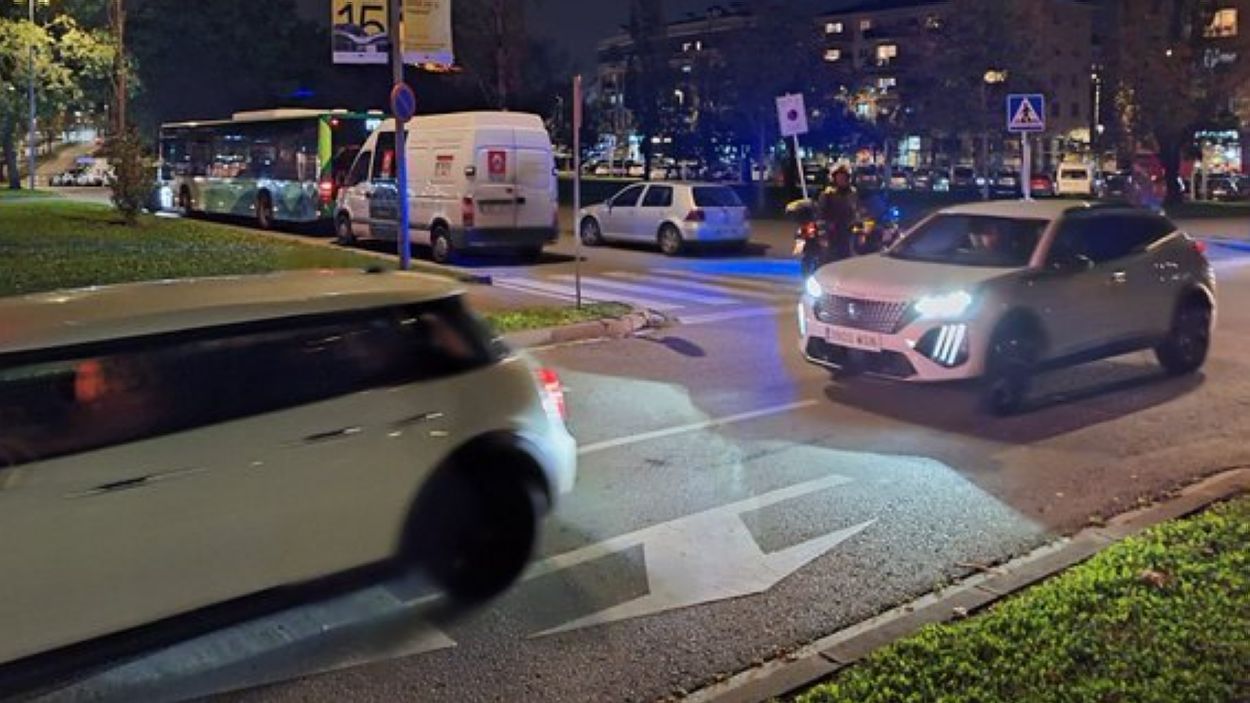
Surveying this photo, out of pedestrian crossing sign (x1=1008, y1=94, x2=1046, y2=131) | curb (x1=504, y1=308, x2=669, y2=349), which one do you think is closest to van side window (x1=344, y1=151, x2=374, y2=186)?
curb (x1=504, y1=308, x2=669, y2=349)

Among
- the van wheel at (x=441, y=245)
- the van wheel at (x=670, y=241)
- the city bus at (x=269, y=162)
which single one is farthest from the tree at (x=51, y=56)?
the van wheel at (x=670, y=241)

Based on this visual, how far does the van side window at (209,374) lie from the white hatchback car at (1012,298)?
4.64 metres

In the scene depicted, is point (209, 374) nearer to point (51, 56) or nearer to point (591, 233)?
point (591, 233)

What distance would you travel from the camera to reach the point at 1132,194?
25828 mm

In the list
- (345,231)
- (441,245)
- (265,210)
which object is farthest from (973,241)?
(265,210)

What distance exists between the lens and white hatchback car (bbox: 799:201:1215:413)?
30.5ft

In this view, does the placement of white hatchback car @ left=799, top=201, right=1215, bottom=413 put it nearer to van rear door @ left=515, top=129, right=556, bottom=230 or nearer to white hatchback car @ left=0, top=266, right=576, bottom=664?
white hatchback car @ left=0, top=266, right=576, bottom=664

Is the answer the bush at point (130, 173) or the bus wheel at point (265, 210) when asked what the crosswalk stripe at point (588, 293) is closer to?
the bus wheel at point (265, 210)

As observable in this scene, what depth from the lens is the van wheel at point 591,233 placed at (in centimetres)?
2578

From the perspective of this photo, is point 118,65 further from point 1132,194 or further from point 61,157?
point 61,157

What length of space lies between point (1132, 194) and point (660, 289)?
13.1 meters

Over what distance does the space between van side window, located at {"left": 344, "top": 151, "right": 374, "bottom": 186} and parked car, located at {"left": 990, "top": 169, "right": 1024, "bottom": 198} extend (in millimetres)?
31039

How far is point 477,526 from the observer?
19.1ft

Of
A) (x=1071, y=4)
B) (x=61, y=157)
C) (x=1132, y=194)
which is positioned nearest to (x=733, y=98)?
(x=1132, y=194)
